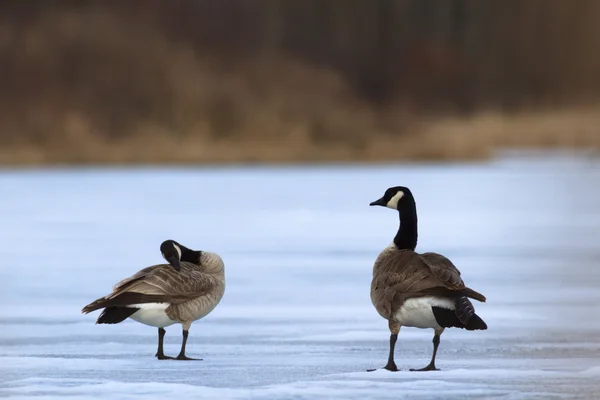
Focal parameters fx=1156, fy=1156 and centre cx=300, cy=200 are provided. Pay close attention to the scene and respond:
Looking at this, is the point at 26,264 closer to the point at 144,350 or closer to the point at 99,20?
the point at 144,350

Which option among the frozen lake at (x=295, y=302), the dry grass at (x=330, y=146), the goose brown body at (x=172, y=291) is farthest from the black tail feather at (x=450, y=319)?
the dry grass at (x=330, y=146)

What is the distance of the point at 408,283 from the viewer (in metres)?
4.71

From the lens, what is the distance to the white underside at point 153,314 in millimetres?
4953

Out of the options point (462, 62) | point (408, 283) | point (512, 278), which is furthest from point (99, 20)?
point (408, 283)

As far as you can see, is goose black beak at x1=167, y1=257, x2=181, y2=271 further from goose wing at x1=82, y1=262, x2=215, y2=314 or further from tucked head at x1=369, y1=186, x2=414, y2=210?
tucked head at x1=369, y1=186, x2=414, y2=210

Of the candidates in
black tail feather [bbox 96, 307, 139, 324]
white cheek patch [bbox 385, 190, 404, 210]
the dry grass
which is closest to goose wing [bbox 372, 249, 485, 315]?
white cheek patch [bbox 385, 190, 404, 210]

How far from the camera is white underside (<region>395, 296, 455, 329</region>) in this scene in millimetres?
4652

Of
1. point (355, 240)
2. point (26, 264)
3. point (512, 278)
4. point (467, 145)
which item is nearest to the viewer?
point (512, 278)

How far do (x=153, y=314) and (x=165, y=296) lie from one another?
11cm

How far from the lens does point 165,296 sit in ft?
16.2

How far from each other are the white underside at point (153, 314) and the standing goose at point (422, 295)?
0.91 metres

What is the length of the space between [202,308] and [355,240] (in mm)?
6121

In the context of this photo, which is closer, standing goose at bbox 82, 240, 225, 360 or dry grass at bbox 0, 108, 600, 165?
standing goose at bbox 82, 240, 225, 360

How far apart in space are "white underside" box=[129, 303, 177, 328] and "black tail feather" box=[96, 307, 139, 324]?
0.03 metres
